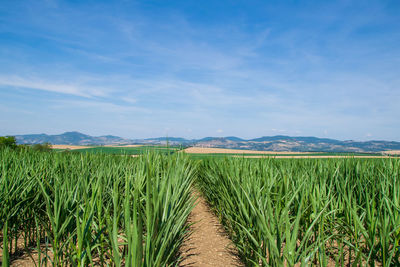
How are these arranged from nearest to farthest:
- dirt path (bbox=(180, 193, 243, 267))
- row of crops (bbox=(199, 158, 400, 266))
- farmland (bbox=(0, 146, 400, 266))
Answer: farmland (bbox=(0, 146, 400, 266)), row of crops (bbox=(199, 158, 400, 266)), dirt path (bbox=(180, 193, 243, 267))

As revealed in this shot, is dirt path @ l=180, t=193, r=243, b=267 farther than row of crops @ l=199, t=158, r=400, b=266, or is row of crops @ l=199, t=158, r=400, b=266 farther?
dirt path @ l=180, t=193, r=243, b=267

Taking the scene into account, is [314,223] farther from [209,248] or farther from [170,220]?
[209,248]

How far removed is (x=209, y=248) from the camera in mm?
3508

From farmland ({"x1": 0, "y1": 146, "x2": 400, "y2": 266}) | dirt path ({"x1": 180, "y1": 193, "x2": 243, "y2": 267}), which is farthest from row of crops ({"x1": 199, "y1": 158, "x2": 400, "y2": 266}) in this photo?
dirt path ({"x1": 180, "y1": 193, "x2": 243, "y2": 267})

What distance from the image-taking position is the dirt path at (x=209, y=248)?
2.99 meters

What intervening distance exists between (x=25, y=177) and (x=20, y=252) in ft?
3.06

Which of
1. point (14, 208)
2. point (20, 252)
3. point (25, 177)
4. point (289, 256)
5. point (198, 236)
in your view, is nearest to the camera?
point (289, 256)

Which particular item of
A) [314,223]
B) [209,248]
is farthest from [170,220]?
[209,248]

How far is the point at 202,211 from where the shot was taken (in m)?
6.05

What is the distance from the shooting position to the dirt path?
2.99 metres

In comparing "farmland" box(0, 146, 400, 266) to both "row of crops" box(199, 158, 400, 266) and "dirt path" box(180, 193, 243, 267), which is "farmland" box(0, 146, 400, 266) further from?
"dirt path" box(180, 193, 243, 267)

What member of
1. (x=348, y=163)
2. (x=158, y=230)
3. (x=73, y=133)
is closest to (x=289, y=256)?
(x=158, y=230)

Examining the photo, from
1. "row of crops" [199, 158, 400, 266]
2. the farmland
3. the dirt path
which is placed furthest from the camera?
the dirt path

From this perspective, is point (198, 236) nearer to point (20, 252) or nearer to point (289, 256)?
point (20, 252)
